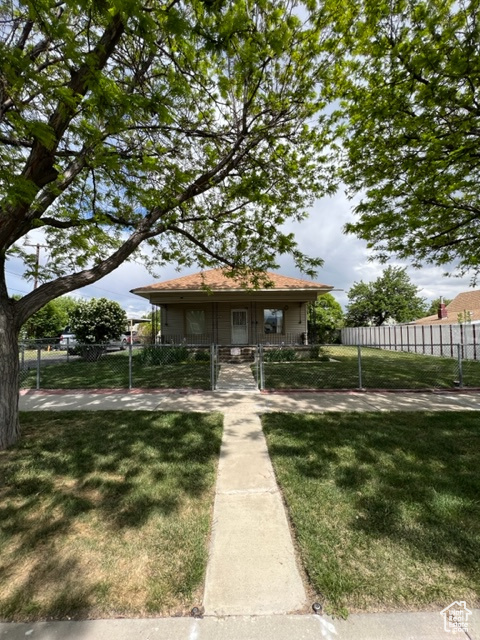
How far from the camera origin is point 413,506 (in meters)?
2.71

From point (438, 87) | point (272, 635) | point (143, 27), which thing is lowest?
point (272, 635)

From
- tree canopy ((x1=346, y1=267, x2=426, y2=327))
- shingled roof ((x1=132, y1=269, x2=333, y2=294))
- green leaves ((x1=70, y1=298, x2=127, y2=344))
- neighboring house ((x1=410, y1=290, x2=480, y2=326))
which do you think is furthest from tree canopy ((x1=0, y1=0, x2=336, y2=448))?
tree canopy ((x1=346, y1=267, x2=426, y2=327))

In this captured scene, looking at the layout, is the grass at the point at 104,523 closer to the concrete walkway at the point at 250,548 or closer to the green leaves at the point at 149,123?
the concrete walkway at the point at 250,548

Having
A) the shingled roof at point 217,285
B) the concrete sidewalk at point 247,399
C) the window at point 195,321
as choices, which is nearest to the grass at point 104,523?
the concrete sidewalk at point 247,399

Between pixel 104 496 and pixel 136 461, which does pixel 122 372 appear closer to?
pixel 136 461

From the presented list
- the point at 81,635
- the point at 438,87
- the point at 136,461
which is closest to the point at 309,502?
the point at 81,635

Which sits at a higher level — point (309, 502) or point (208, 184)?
point (208, 184)

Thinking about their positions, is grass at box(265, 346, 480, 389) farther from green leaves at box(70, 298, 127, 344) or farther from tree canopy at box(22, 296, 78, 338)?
tree canopy at box(22, 296, 78, 338)

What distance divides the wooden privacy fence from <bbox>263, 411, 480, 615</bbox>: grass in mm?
7694

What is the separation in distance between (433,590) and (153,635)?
5.79 feet

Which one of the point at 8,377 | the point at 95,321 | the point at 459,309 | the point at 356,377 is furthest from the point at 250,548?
the point at 459,309

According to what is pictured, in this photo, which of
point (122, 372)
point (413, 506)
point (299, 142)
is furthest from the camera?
point (122, 372)

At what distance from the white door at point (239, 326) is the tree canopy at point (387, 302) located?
31.0 metres

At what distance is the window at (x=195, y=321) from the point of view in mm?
16203
